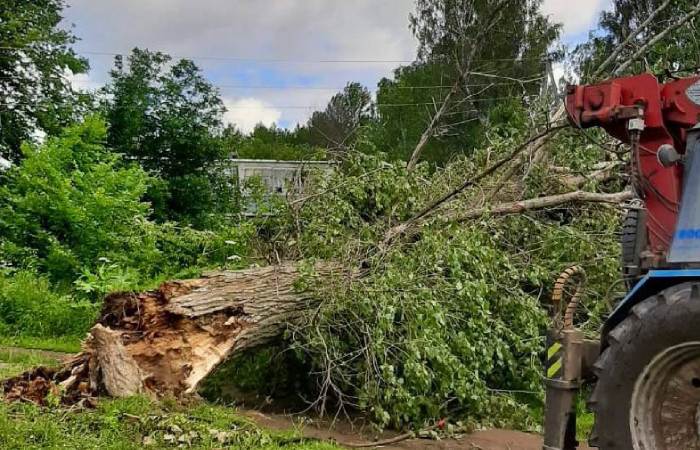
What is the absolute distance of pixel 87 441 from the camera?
13.6ft

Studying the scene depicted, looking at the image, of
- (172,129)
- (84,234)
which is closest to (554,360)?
(84,234)

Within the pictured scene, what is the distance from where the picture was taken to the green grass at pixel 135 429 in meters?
4.11

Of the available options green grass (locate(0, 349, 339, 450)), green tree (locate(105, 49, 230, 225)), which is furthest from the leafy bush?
green tree (locate(105, 49, 230, 225))

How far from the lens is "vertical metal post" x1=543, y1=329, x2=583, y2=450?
358 centimetres

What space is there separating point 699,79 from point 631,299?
1343mm

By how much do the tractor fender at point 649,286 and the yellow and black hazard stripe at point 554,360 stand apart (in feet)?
0.78

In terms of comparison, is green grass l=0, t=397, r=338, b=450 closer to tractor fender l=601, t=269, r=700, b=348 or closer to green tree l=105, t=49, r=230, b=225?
tractor fender l=601, t=269, r=700, b=348

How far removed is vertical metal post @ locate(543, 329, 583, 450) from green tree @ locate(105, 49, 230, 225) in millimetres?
12709

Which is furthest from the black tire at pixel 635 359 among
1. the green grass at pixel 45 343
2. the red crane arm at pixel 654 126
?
the green grass at pixel 45 343

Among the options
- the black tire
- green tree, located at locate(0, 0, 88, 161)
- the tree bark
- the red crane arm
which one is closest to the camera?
the black tire

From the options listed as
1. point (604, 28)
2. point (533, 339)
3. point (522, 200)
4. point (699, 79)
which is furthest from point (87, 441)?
point (604, 28)

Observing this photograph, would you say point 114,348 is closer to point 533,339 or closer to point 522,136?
point 533,339

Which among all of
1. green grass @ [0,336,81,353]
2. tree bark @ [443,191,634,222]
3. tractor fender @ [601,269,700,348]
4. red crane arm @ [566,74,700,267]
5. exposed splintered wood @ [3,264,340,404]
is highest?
red crane arm @ [566,74,700,267]

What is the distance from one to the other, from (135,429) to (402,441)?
1.88 meters
